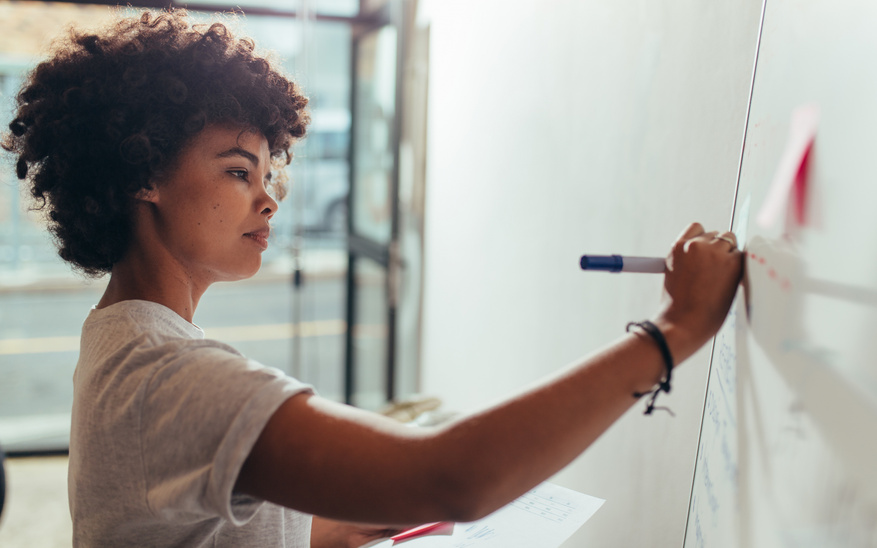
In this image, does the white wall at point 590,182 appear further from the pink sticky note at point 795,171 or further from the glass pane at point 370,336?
the glass pane at point 370,336

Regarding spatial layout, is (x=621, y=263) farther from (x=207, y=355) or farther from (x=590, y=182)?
(x=590, y=182)

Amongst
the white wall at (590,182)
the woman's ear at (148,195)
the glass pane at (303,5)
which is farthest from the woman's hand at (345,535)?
the glass pane at (303,5)

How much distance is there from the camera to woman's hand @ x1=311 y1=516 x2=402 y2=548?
1.02 meters

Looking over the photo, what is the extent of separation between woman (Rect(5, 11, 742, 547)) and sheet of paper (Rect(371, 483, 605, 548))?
185 mm

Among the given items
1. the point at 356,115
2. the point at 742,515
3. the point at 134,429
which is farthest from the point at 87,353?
the point at 356,115

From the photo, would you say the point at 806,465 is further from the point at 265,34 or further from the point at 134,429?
the point at 265,34

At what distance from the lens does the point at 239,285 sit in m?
5.80

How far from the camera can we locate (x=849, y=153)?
20.7 inches

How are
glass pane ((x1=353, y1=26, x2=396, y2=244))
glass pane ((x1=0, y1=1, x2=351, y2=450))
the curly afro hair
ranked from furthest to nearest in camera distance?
1. glass pane ((x1=0, y1=1, x2=351, y2=450))
2. glass pane ((x1=353, y1=26, x2=396, y2=244))
3. the curly afro hair

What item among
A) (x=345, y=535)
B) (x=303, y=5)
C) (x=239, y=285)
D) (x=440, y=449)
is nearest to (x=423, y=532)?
(x=345, y=535)

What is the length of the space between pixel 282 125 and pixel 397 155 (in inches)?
64.8

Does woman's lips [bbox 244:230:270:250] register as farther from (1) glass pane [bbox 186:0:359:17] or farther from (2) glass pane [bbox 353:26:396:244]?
(1) glass pane [bbox 186:0:359:17]

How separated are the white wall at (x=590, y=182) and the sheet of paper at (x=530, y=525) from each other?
0.63 feet

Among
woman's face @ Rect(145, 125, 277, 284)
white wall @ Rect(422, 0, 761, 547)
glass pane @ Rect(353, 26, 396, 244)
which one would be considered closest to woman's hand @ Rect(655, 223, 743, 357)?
white wall @ Rect(422, 0, 761, 547)
